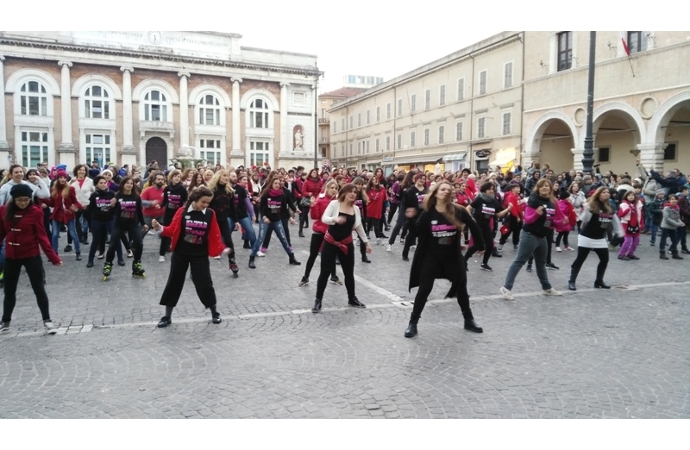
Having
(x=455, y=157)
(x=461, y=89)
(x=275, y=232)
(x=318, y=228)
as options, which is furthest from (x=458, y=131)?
(x=318, y=228)

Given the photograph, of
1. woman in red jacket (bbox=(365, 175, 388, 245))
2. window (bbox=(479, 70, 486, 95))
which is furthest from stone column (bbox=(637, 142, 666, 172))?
woman in red jacket (bbox=(365, 175, 388, 245))

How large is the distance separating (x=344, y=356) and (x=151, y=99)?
1909 inches

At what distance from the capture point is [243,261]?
11844 mm

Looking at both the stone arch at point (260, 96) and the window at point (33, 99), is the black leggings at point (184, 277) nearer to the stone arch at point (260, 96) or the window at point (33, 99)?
the window at point (33, 99)

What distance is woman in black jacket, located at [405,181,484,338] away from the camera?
6484 mm

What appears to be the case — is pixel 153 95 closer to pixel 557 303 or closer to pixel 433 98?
pixel 433 98

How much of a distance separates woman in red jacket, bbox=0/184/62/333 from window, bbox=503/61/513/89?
3326cm

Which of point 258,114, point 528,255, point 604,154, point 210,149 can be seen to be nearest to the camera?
point 528,255

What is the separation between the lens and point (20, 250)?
660cm

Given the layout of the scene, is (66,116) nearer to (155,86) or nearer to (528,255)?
(155,86)

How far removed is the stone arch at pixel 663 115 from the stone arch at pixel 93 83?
138 ft

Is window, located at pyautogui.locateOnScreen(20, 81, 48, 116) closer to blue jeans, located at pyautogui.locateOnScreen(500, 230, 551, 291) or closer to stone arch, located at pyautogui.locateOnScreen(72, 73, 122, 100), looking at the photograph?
stone arch, located at pyautogui.locateOnScreen(72, 73, 122, 100)

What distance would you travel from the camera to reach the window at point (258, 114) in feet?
176

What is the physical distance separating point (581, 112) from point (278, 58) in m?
34.4
